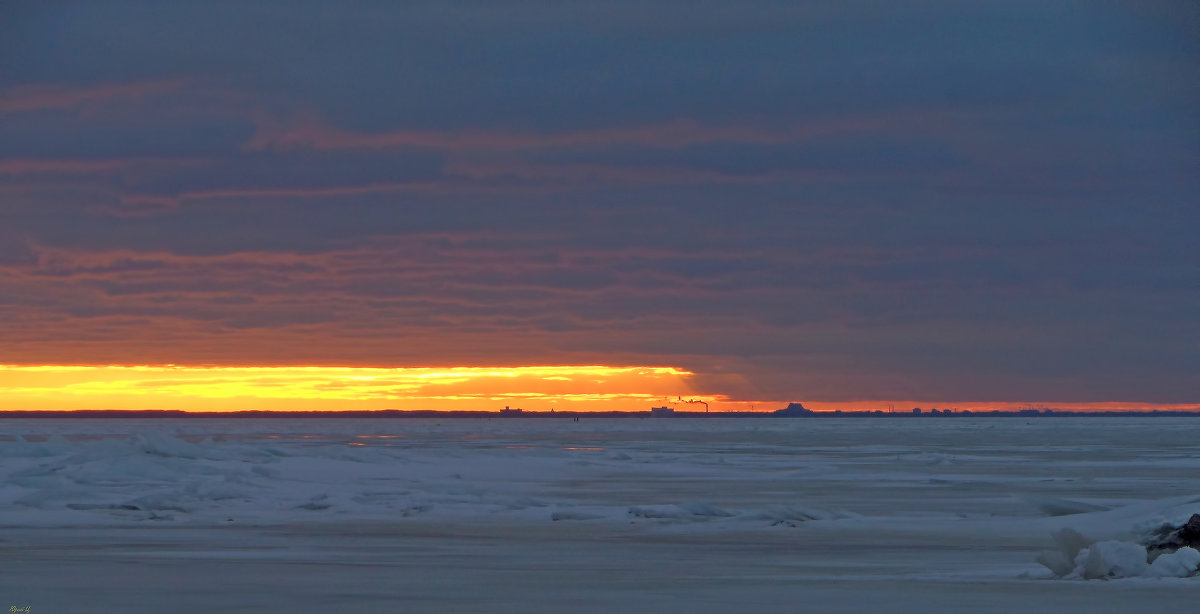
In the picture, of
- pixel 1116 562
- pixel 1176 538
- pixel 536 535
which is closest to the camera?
pixel 1116 562

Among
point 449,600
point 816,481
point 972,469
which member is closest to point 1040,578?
point 449,600

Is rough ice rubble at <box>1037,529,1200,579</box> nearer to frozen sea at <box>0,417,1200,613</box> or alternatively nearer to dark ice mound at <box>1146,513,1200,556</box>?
frozen sea at <box>0,417,1200,613</box>

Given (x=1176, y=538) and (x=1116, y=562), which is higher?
(x=1176, y=538)

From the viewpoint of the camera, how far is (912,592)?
11.8m

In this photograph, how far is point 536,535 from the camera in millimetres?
17359

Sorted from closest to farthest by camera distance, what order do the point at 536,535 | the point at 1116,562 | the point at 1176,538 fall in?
the point at 1116,562, the point at 1176,538, the point at 536,535

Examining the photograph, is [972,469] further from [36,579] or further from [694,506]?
[36,579]

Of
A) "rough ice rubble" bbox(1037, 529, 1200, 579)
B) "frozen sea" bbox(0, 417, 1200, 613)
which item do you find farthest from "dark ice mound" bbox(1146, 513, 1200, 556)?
"rough ice rubble" bbox(1037, 529, 1200, 579)

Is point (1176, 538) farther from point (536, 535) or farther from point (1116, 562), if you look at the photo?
point (536, 535)

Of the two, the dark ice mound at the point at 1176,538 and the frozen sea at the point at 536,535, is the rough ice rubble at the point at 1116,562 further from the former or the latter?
the dark ice mound at the point at 1176,538

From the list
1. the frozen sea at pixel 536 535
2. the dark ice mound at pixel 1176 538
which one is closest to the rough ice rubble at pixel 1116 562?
the frozen sea at pixel 536 535

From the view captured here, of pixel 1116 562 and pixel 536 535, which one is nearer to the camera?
pixel 1116 562

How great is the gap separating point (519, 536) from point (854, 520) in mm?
4852

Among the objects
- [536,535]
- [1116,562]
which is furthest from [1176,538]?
[536,535]
